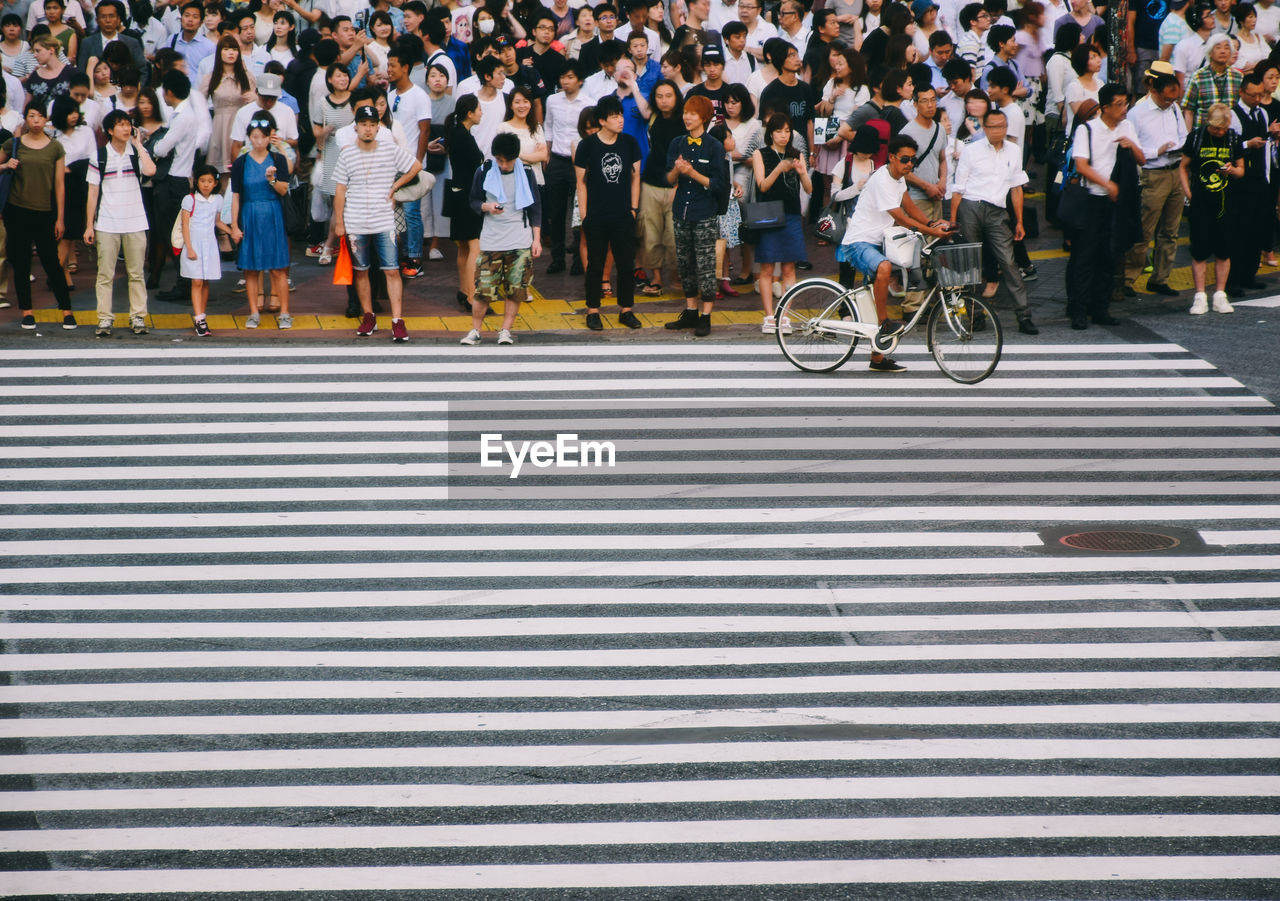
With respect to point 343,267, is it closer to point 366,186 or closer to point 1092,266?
point 366,186

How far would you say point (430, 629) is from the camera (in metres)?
9.12

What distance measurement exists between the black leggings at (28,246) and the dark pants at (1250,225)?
12.0 meters

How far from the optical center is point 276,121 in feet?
51.4

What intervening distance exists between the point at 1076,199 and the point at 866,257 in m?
2.54

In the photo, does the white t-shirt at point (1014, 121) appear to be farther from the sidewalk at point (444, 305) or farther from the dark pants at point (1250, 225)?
the dark pants at point (1250, 225)

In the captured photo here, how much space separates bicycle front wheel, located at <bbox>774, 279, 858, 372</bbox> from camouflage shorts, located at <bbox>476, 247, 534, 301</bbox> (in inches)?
98.6

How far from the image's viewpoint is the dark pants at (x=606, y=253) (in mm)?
15047

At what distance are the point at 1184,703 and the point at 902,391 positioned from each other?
5.79 meters

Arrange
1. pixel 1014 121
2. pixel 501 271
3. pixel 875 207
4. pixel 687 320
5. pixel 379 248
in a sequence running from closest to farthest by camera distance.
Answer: pixel 875 207 < pixel 501 271 < pixel 379 248 < pixel 687 320 < pixel 1014 121

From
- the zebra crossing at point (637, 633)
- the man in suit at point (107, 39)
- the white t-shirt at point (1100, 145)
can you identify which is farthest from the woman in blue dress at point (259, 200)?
the white t-shirt at point (1100, 145)

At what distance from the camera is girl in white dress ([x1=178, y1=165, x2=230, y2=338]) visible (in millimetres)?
14688

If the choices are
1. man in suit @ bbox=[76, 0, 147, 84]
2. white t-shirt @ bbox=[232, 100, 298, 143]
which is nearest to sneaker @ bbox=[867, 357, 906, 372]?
white t-shirt @ bbox=[232, 100, 298, 143]

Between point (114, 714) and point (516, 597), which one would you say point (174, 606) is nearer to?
point (114, 714)

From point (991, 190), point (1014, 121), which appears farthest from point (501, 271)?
point (1014, 121)
